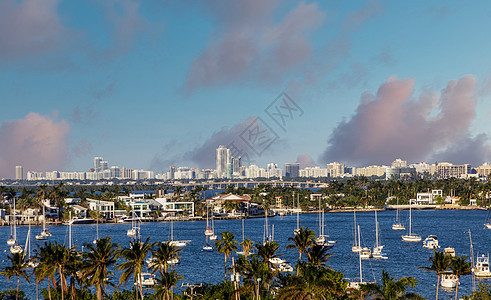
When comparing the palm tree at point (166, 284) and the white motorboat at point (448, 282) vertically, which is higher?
the palm tree at point (166, 284)

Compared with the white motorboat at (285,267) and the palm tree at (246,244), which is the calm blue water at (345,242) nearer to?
the palm tree at (246,244)

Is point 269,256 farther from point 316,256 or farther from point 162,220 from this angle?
point 162,220

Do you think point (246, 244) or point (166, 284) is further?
point (246, 244)

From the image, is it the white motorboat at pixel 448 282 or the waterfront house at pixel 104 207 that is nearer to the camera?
the white motorboat at pixel 448 282

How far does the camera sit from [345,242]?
104438mm

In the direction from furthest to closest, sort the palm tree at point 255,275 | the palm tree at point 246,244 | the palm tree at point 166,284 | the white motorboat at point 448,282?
the palm tree at point 246,244, the white motorboat at point 448,282, the palm tree at point 166,284, the palm tree at point 255,275

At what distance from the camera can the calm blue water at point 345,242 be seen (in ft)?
225

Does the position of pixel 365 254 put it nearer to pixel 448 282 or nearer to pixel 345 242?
pixel 345 242

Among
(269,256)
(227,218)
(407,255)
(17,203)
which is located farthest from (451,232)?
(17,203)

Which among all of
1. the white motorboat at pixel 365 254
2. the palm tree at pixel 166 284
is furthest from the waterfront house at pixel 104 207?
the palm tree at pixel 166 284

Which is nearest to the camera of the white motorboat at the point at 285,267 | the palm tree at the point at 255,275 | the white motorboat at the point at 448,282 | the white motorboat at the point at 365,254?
the palm tree at the point at 255,275

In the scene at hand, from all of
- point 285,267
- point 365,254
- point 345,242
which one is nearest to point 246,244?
point 285,267

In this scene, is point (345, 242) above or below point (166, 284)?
below

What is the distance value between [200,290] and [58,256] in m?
11.0
